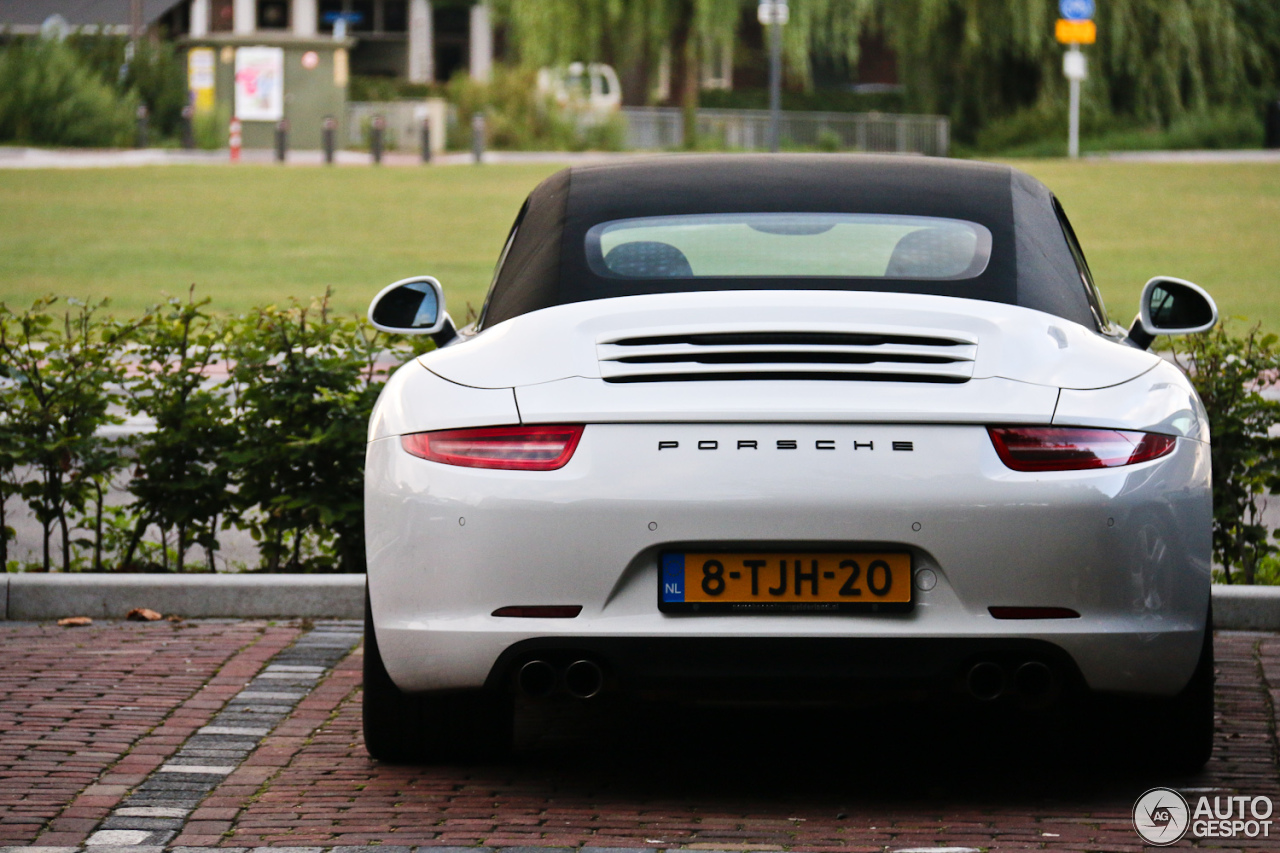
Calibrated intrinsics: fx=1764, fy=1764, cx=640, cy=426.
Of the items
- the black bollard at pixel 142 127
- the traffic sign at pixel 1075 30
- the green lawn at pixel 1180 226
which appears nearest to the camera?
the green lawn at pixel 1180 226

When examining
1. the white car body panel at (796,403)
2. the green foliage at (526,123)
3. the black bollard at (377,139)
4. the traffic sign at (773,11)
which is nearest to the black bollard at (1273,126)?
the traffic sign at (773,11)

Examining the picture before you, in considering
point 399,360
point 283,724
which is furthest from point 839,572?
point 399,360

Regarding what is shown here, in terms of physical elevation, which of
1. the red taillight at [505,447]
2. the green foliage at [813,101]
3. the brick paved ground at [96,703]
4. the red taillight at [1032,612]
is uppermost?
the green foliage at [813,101]

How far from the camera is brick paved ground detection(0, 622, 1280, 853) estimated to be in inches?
141

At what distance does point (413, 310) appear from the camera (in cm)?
467

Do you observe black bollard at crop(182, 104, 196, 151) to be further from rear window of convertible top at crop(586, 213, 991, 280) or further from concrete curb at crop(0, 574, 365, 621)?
rear window of convertible top at crop(586, 213, 991, 280)

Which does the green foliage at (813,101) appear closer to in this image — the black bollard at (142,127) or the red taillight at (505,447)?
the black bollard at (142,127)

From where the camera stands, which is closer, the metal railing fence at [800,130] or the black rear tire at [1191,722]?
the black rear tire at [1191,722]

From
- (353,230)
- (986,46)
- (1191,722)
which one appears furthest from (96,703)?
(986,46)

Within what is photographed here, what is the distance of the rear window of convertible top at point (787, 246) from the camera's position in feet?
13.6

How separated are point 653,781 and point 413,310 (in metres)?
1.43

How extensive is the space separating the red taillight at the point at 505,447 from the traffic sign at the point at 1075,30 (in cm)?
3816

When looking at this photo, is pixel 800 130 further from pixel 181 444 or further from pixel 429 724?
pixel 429 724

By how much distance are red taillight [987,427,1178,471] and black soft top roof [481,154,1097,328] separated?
1.60 ft
